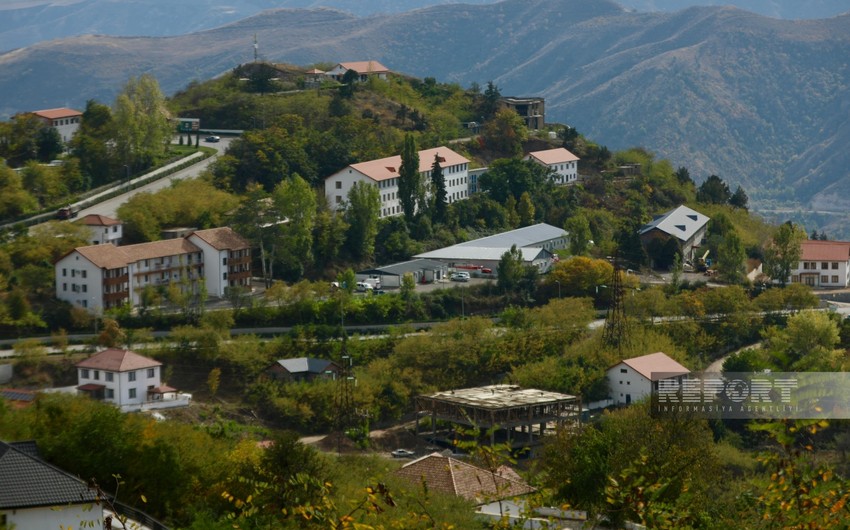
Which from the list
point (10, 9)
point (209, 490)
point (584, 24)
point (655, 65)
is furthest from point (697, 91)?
point (209, 490)

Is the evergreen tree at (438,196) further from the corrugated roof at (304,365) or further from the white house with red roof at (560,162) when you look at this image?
the corrugated roof at (304,365)

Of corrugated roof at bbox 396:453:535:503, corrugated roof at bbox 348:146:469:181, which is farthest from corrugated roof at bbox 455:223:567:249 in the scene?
corrugated roof at bbox 396:453:535:503

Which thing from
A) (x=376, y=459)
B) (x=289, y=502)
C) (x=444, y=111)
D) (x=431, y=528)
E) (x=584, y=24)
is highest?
(x=584, y=24)

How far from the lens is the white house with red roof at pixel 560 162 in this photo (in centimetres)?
5497

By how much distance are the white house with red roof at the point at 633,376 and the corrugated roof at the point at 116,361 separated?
10.9m

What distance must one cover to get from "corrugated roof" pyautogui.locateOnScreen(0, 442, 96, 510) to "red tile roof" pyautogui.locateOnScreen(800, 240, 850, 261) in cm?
3473

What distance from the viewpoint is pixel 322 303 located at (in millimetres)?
39625

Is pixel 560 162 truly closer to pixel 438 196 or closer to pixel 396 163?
pixel 396 163

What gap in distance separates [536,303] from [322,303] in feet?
22.2

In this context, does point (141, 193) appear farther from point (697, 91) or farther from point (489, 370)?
point (697, 91)

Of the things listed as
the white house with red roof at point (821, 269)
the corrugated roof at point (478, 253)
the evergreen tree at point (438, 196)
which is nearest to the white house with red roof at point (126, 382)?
the corrugated roof at point (478, 253)

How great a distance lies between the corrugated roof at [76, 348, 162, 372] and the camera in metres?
34.4

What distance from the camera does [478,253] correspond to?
148ft

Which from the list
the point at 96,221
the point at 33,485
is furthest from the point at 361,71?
the point at 33,485
